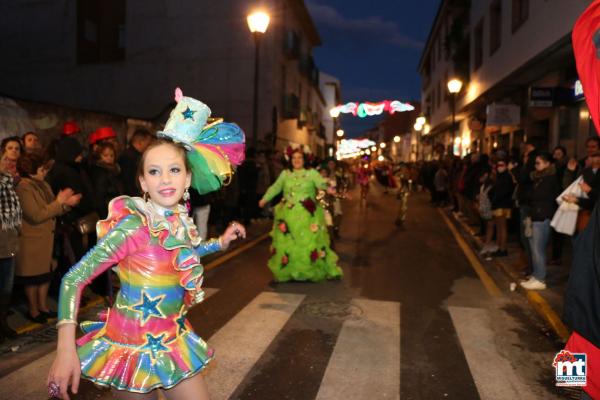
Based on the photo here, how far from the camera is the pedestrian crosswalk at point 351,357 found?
4164 millimetres

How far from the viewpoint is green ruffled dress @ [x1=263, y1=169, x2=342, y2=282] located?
306 inches

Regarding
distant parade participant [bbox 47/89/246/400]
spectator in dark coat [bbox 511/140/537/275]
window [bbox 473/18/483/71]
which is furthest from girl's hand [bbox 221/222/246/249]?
window [bbox 473/18/483/71]

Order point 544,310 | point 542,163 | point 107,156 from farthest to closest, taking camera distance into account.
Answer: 1. point 542,163
2. point 107,156
3. point 544,310

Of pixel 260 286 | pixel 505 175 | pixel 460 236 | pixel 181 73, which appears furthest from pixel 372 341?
pixel 181 73

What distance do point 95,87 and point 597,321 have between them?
85.9ft

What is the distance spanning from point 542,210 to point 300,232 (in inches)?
136

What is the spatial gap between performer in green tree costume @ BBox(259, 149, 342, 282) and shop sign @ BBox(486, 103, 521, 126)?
1152cm

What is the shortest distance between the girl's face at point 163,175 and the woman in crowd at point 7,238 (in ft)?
10.4

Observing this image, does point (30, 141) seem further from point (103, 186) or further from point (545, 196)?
point (545, 196)

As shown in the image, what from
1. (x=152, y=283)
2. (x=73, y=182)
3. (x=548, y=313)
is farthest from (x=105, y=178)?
(x=548, y=313)

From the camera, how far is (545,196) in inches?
290

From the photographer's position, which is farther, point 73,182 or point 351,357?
point 73,182

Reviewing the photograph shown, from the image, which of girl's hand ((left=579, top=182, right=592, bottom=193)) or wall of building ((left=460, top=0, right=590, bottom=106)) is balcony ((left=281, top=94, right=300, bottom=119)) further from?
Answer: girl's hand ((left=579, top=182, right=592, bottom=193))

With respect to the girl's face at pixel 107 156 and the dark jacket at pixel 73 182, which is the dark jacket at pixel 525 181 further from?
the dark jacket at pixel 73 182
